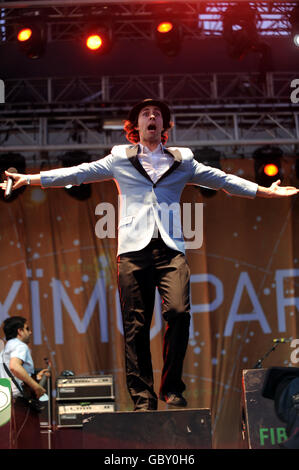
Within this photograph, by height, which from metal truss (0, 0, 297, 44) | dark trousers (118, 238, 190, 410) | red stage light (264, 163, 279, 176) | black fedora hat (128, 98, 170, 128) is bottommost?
dark trousers (118, 238, 190, 410)

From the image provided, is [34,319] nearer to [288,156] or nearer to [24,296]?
[24,296]

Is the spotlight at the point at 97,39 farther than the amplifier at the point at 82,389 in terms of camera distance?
Yes

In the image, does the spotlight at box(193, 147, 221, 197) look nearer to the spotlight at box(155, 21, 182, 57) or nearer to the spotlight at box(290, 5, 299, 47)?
the spotlight at box(155, 21, 182, 57)

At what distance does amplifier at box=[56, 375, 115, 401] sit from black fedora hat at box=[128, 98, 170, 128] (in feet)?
12.0

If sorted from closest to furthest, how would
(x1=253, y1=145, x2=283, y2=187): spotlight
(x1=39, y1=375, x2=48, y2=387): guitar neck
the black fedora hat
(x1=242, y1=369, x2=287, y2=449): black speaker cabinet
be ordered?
(x1=242, y1=369, x2=287, y2=449): black speaker cabinet
the black fedora hat
(x1=39, y1=375, x2=48, y2=387): guitar neck
(x1=253, y1=145, x2=283, y2=187): spotlight

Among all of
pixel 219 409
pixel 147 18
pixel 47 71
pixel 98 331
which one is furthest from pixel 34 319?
pixel 147 18

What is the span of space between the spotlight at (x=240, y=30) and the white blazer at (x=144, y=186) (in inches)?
154

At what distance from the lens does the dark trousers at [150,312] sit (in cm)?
269

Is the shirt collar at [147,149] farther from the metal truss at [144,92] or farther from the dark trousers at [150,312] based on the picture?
the metal truss at [144,92]

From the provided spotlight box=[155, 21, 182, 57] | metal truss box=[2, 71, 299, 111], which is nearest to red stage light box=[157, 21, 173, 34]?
spotlight box=[155, 21, 182, 57]

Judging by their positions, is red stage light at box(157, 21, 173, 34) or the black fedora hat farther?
red stage light at box(157, 21, 173, 34)

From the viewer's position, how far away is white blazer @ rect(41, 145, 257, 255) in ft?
9.27

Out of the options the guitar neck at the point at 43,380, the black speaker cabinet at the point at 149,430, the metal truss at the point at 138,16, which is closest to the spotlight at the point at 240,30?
the metal truss at the point at 138,16

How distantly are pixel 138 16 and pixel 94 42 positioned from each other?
81 cm
